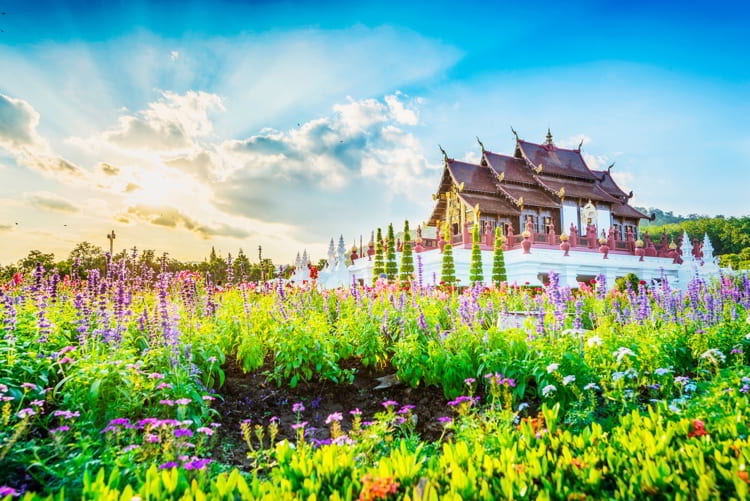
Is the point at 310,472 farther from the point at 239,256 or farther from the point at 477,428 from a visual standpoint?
the point at 239,256

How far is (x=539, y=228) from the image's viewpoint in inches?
1332

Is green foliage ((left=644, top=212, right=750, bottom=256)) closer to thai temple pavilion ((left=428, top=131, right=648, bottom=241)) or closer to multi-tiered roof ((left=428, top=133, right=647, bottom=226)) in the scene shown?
multi-tiered roof ((left=428, top=133, right=647, bottom=226))

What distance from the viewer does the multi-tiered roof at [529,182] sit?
33.3 meters

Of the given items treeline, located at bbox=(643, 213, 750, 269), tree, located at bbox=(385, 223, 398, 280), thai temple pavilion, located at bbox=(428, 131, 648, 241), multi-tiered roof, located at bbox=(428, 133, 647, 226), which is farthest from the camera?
treeline, located at bbox=(643, 213, 750, 269)

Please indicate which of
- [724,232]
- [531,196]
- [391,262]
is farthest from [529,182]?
[724,232]

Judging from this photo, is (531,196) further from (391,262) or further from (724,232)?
(724,232)

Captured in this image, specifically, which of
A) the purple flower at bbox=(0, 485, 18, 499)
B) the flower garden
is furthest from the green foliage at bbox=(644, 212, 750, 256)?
the purple flower at bbox=(0, 485, 18, 499)

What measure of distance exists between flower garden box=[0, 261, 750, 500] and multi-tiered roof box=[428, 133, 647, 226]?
23963 millimetres

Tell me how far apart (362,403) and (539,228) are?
30049 mm

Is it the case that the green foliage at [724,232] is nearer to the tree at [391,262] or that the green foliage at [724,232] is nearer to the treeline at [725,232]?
the treeline at [725,232]

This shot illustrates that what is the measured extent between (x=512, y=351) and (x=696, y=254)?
113 ft

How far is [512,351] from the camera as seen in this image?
21.1ft

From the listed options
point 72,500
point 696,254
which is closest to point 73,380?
point 72,500

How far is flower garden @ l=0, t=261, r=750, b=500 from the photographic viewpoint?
273 centimetres
